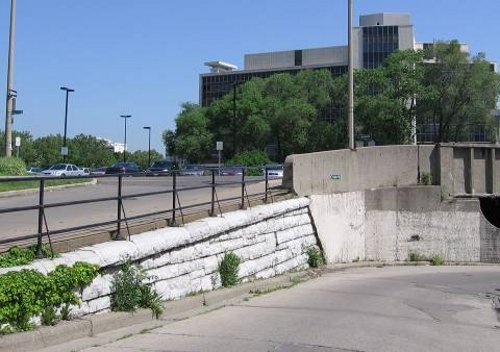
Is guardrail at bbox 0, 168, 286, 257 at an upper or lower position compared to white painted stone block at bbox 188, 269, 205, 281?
upper

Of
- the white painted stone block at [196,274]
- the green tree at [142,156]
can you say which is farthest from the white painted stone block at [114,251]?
the green tree at [142,156]

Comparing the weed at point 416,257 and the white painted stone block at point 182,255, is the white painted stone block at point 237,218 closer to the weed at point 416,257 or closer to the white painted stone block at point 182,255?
the white painted stone block at point 182,255

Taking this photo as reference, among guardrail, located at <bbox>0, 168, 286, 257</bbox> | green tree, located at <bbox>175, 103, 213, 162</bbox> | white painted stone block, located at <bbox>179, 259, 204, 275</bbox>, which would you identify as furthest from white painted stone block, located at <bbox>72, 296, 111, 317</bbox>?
green tree, located at <bbox>175, 103, 213, 162</bbox>

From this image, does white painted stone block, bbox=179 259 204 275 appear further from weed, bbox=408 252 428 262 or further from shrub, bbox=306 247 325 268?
weed, bbox=408 252 428 262

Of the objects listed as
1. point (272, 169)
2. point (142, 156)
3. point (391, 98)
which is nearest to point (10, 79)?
point (272, 169)

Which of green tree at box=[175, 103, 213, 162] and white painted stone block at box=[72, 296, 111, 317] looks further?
green tree at box=[175, 103, 213, 162]

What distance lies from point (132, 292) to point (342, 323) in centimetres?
326

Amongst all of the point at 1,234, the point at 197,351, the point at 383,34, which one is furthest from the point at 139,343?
the point at 383,34

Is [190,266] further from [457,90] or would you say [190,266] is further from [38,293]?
[457,90]

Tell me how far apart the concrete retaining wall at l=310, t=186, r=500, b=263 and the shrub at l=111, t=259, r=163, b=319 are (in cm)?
1237

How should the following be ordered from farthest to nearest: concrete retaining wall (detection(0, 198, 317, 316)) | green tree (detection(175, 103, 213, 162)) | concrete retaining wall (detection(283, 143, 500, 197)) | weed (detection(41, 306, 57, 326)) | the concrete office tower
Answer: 1. the concrete office tower
2. green tree (detection(175, 103, 213, 162))
3. concrete retaining wall (detection(283, 143, 500, 197))
4. concrete retaining wall (detection(0, 198, 317, 316))
5. weed (detection(41, 306, 57, 326))

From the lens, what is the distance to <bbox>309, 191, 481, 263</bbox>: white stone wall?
2102 centimetres

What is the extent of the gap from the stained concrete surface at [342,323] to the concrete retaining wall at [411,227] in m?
6.27

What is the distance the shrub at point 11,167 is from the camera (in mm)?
23639
